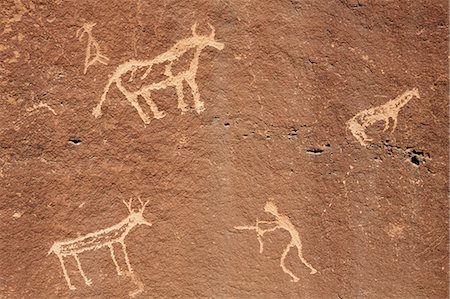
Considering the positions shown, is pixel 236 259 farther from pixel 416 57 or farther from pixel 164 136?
pixel 416 57

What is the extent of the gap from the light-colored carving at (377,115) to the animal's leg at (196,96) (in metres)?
0.31

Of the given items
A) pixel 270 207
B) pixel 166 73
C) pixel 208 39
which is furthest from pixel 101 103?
pixel 270 207

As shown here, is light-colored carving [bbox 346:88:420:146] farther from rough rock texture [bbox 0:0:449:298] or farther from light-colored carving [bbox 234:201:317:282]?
light-colored carving [bbox 234:201:317:282]

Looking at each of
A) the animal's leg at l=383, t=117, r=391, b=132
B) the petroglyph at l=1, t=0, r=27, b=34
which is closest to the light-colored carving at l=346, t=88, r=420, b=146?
the animal's leg at l=383, t=117, r=391, b=132

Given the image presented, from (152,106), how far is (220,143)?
0.53ft

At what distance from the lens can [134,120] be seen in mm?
1322

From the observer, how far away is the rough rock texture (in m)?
1.31

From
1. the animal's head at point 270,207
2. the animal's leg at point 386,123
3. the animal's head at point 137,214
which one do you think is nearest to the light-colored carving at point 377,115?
the animal's leg at point 386,123

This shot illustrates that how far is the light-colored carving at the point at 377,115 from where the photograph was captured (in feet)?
4.37

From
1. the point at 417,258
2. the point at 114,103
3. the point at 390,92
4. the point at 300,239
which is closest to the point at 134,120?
the point at 114,103

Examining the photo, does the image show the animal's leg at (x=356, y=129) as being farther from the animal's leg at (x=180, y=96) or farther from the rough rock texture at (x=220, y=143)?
the animal's leg at (x=180, y=96)

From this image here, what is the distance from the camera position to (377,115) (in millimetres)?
1334

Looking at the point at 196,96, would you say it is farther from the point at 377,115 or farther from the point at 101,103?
the point at 377,115

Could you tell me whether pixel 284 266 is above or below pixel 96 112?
below
